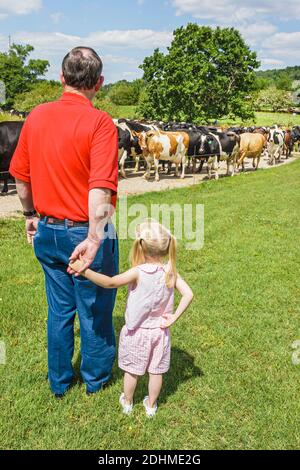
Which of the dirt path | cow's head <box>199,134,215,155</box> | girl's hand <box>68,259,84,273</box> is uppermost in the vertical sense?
girl's hand <box>68,259,84,273</box>

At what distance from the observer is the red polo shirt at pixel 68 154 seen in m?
2.52

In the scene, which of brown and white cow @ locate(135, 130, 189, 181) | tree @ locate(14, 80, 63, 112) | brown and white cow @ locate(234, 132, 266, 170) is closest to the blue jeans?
brown and white cow @ locate(135, 130, 189, 181)

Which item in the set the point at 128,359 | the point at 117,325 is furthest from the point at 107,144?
the point at 117,325

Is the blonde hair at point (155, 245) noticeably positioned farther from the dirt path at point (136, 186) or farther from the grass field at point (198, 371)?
the dirt path at point (136, 186)

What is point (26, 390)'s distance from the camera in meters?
3.38

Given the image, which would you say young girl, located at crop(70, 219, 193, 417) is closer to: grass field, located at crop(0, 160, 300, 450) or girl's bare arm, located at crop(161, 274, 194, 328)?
girl's bare arm, located at crop(161, 274, 194, 328)

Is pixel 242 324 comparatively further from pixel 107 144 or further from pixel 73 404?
pixel 107 144

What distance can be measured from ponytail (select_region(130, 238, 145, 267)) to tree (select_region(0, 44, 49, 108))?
68002 mm

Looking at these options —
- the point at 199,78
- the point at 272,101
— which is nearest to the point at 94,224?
the point at 199,78

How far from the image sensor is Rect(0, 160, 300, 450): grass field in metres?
3.00

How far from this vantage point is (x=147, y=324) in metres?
2.98

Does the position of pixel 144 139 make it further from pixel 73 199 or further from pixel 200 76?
pixel 200 76

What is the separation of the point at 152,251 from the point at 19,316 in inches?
92.4

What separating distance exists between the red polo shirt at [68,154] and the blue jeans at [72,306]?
0.56 ft
